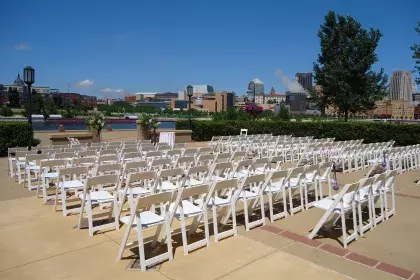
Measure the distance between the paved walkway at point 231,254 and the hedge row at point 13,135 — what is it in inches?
356

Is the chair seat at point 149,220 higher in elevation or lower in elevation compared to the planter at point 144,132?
lower

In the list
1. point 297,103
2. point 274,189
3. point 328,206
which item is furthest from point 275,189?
point 297,103

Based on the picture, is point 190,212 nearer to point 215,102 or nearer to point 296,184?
point 296,184

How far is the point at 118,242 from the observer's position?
14.2ft

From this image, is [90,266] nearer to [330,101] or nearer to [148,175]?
[148,175]

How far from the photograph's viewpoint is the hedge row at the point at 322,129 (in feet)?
54.7

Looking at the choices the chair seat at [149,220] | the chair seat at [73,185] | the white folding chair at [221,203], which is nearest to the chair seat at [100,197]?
the chair seat at [73,185]

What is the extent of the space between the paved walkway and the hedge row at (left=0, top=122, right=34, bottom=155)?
9.04m

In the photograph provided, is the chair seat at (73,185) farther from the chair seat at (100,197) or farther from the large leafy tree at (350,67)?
the large leafy tree at (350,67)

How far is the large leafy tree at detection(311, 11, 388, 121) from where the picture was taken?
72.7ft

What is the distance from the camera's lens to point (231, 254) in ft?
13.1

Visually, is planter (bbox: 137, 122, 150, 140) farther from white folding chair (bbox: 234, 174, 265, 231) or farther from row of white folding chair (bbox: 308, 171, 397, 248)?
row of white folding chair (bbox: 308, 171, 397, 248)

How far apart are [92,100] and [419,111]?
441ft

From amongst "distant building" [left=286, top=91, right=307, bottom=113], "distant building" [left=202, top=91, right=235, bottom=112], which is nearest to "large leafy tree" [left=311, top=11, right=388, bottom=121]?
"distant building" [left=286, top=91, right=307, bottom=113]
